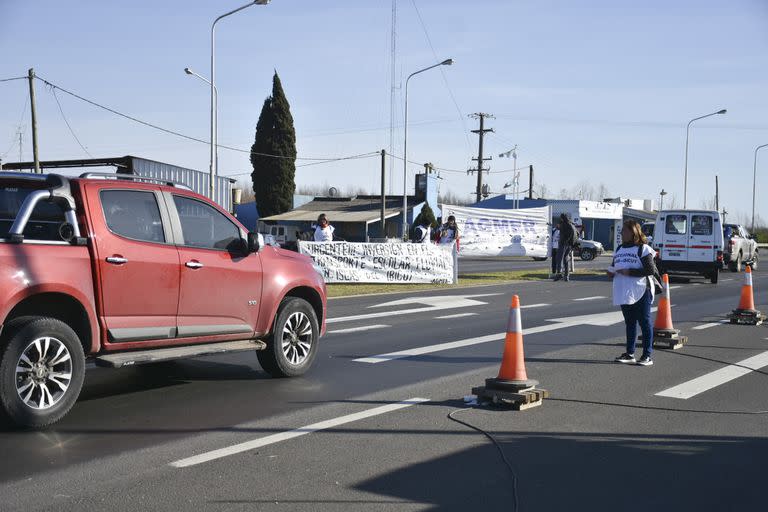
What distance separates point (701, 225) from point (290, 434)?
21663 millimetres

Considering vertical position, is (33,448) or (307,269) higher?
(307,269)

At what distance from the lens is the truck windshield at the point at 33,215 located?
652 centimetres

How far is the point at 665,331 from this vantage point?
1097 cm

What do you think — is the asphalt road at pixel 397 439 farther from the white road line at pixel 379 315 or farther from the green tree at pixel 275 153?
the green tree at pixel 275 153

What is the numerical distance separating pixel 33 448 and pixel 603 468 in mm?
3923

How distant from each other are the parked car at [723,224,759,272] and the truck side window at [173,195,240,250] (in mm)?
25975

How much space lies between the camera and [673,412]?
278 inches

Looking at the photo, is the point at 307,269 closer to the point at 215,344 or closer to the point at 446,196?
the point at 215,344

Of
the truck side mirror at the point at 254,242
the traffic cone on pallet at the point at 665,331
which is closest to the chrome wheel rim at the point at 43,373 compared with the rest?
the truck side mirror at the point at 254,242

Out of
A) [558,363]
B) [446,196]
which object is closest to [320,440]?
[558,363]

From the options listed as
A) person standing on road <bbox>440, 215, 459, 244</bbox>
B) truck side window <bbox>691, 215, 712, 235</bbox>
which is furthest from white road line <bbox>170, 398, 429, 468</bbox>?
truck side window <bbox>691, 215, 712, 235</bbox>

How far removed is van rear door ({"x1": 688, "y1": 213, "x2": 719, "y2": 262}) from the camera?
2466cm

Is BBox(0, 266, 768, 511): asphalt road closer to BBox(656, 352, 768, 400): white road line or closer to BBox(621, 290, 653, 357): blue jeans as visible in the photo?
BBox(656, 352, 768, 400): white road line

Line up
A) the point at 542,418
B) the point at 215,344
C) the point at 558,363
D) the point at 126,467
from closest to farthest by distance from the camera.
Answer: the point at 126,467, the point at 542,418, the point at 215,344, the point at 558,363
